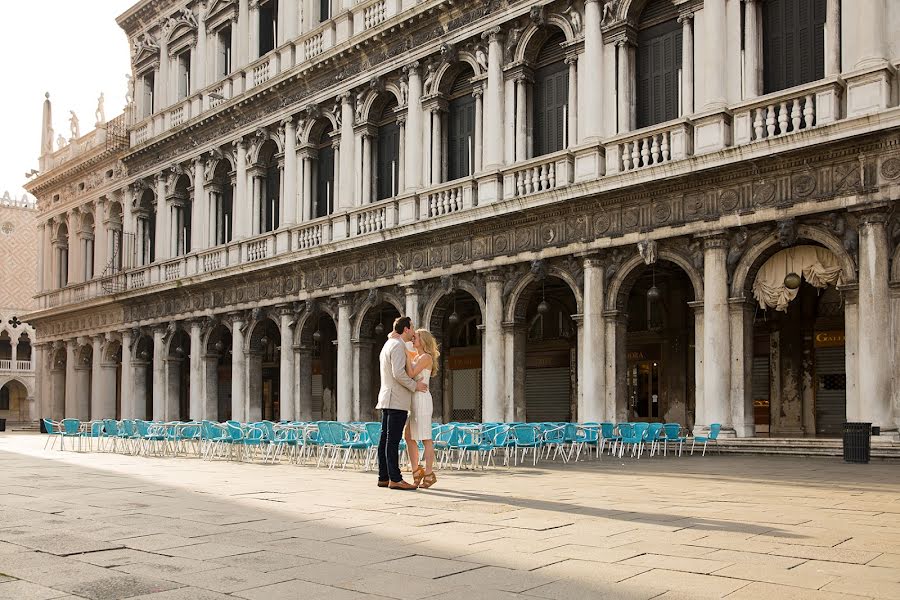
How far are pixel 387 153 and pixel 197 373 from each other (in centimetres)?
1122

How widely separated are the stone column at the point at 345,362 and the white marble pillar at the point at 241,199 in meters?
6.37

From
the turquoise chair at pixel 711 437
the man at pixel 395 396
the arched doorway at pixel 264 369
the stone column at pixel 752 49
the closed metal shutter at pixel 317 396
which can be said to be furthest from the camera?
the closed metal shutter at pixel 317 396

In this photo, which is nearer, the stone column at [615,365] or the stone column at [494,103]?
the stone column at [615,365]

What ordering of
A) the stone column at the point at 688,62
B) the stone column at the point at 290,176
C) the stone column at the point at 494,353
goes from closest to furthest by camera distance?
1. the stone column at the point at 688,62
2. the stone column at the point at 494,353
3. the stone column at the point at 290,176

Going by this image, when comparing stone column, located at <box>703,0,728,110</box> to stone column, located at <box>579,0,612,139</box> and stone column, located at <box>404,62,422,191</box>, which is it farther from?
stone column, located at <box>404,62,422,191</box>

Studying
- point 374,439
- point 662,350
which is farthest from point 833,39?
point 374,439

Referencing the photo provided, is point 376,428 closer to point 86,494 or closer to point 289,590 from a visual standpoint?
point 86,494

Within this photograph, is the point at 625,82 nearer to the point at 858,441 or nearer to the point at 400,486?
the point at 858,441

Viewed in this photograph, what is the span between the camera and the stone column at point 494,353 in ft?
71.1

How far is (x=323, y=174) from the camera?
94.8 ft

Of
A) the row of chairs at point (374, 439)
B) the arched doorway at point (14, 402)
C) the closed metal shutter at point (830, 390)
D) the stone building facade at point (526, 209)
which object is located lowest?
the arched doorway at point (14, 402)

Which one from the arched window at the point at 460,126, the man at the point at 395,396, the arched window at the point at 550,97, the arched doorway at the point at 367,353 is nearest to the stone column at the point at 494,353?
the arched window at the point at 550,97

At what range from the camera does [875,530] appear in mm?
7070

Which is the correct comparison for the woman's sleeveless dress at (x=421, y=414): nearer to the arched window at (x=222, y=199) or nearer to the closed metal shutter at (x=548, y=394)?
the closed metal shutter at (x=548, y=394)
